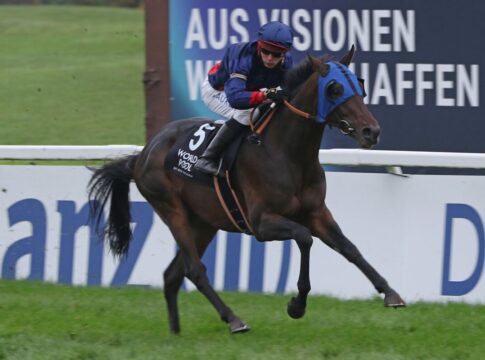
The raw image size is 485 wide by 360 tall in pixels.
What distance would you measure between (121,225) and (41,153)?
1412mm

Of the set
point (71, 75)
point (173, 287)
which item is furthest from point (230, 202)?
point (71, 75)

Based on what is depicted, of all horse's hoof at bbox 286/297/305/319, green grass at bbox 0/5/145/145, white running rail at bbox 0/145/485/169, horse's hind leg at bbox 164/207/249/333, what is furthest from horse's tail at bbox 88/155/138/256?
green grass at bbox 0/5/145/145

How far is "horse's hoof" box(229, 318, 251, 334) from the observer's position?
7.11 metres

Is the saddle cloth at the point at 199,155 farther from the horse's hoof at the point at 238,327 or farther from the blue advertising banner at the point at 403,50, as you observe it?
the blue advertising banner at the point at 403,50

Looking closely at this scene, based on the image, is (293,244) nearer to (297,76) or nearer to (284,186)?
(284,186)

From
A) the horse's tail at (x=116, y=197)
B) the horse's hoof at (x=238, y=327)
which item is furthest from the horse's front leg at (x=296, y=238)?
the horse's tail at (x=116, y=197)

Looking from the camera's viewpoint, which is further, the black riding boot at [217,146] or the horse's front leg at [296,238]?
the black riding boot at [217,146]

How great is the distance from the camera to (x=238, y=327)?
280 inches

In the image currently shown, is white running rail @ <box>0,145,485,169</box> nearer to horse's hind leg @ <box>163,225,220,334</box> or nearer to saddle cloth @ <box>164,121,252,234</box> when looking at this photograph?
saddle cloth @ <box>164,121,252,234</box>

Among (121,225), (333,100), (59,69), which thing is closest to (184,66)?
A: (121,225)

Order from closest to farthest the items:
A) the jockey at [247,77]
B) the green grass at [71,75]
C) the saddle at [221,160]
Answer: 1. the jockey at [247,77]
2. the saddle at [221,160]
3. the green grass at [71,75]

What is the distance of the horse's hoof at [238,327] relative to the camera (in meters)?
7.11

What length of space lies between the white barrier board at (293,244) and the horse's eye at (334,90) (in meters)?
1.94

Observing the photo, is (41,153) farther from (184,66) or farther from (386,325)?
(386,325)
